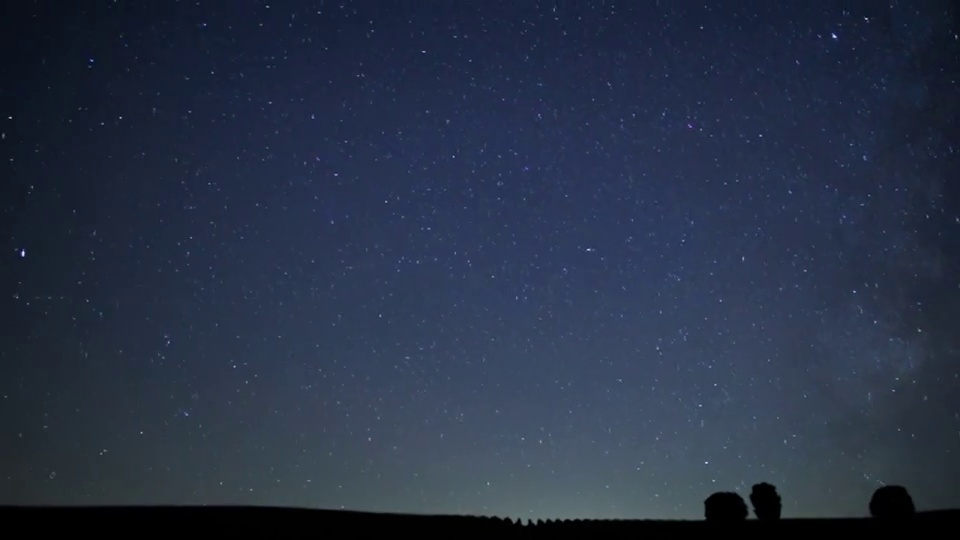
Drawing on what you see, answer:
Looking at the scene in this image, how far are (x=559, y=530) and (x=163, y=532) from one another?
17.6 ft

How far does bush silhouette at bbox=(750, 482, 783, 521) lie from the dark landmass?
0.23 meters

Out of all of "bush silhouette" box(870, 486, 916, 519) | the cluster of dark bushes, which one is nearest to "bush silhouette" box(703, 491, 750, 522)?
the cluster of dark bushes

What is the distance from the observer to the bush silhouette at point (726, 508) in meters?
11.1

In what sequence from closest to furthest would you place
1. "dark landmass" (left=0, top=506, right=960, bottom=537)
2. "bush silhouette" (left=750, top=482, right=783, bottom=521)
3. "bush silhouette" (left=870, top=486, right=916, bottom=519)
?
1. "dark landmass" (left=0, top=506, right=960, bottom=537)
2. "bush silhouette" (left=870, top=486, right=916, bottom=519)
3. "bush silhouette" (left=750, top=482, right=783, bottom=521)

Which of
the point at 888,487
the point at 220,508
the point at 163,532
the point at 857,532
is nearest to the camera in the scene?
the point at 163,532

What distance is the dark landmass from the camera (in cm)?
934

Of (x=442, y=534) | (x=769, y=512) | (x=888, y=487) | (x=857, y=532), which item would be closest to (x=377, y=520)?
(x=442, y=534)

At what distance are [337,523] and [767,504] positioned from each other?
22.1 ft

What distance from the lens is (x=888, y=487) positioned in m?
11.0

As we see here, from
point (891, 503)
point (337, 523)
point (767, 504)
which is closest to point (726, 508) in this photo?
point (767, 504)

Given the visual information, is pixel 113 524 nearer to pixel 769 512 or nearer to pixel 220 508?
pixel 220 508

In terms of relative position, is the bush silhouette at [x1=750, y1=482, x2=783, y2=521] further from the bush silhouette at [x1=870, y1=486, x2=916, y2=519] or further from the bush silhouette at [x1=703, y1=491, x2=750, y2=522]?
the bush silhouette at [x1=870, y1=486, x2=916, y2=519]

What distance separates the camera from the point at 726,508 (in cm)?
1115

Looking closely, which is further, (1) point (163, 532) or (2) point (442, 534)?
(2) point (442, 534)
